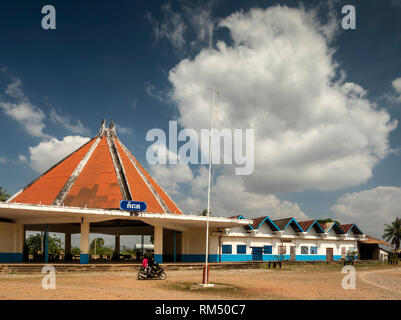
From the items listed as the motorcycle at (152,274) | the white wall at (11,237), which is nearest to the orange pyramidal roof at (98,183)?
the white wall at (11,237)

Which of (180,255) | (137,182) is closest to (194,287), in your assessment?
(137,182)

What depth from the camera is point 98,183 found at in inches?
1170

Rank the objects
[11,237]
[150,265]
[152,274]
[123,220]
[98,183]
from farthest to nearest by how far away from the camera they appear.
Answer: [123,220]
[98,183]
[11,237]
[150,265]
[152,274]

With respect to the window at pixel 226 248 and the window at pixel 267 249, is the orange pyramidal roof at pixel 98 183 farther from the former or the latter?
the window at pixel 267 249

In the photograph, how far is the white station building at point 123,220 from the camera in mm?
26922

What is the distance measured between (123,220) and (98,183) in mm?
5145

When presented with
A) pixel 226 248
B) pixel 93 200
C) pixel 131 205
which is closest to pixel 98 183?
pixel 93 200

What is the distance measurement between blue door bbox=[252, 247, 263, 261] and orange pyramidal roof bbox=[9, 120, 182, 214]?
10414mm

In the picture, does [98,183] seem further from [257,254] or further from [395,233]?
[395,233]

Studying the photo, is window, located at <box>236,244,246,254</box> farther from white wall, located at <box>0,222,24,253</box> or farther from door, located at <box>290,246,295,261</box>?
white wall, located at <box>0,222,24,253</box>

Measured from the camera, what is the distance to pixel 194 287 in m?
16.7
